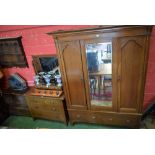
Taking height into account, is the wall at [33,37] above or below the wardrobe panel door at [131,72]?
above

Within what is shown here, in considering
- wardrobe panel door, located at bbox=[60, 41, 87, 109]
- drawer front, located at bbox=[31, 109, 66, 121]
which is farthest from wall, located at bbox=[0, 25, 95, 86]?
drawer front, located at bbox=[31, 109, 66, 121]

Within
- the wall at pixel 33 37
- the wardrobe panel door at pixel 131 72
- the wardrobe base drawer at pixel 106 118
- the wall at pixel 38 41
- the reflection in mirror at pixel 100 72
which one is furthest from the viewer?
the wall at pixel 33 37

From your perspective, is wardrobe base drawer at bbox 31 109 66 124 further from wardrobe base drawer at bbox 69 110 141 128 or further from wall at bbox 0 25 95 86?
wall at bbox 0 25 95 86

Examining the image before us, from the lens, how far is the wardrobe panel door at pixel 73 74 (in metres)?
2.04

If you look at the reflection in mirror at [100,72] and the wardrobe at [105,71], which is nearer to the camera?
the wardrobe at [105,71]

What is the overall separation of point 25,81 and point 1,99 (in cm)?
65

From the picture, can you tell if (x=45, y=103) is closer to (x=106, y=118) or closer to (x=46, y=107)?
(x=46, y=107)

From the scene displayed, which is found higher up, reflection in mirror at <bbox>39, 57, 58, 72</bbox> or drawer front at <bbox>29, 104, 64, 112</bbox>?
reflection in mirror at <bbox>39, 57, 58, 72</bbox>

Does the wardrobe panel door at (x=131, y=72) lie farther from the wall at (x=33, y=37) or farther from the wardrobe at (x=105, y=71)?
the wall at (x=33, y=37)

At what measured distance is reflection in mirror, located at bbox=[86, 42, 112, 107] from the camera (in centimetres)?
196

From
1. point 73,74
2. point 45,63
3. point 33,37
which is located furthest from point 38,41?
point 73,74

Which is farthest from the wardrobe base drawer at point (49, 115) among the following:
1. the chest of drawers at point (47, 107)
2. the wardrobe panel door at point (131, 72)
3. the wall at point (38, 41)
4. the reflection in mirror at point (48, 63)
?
the wardrobe panel door at point (131, 72)
